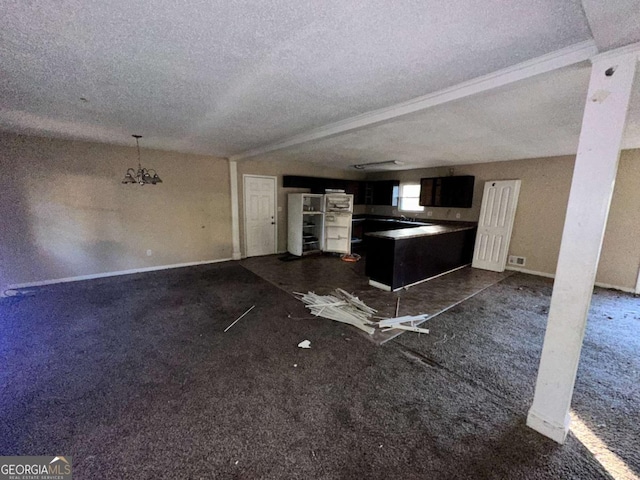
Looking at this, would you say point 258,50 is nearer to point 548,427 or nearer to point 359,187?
point 548,427

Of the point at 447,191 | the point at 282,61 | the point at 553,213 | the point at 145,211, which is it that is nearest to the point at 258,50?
the point at 282,61

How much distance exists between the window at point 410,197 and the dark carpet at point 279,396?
4408 millimetres

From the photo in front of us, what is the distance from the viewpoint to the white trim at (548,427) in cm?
163


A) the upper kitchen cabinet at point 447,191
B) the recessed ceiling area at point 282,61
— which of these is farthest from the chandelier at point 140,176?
the upper kitchen cabinet at point 447,191

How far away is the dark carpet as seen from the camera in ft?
4.91

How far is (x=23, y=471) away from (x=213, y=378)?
1.09 metres

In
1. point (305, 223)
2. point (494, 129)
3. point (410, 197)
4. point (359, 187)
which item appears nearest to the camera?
point (494, 129)

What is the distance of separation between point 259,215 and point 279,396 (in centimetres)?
515

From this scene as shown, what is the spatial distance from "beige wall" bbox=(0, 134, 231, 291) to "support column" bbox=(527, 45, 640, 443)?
6.00 meters

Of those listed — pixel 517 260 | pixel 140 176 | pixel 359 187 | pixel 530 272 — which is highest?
pixel 359 187

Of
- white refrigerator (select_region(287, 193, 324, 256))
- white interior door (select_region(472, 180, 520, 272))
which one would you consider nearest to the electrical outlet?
white interior door (select_region(472, 180, 520, 272))

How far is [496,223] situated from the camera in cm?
555

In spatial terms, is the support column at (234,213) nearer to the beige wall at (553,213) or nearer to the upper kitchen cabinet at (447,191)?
the upper kitchen cabinet at (447,191)

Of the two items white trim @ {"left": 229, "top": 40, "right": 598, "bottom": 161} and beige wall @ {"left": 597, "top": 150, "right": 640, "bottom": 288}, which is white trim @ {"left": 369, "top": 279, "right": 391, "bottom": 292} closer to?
white trim @ {"left": 229, "top": 40, "right": 598, "bottom": 161}
